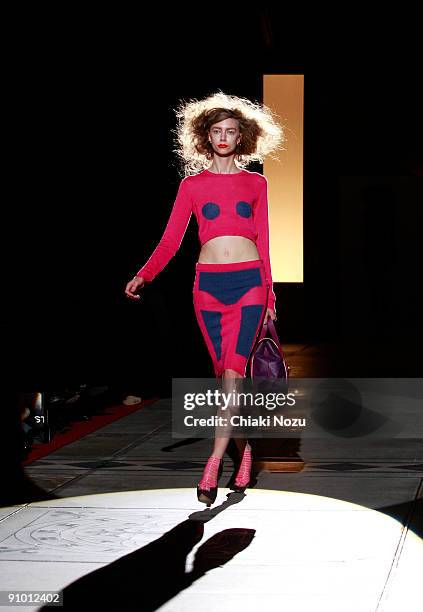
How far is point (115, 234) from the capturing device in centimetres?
927

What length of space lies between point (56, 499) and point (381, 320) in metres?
12.4

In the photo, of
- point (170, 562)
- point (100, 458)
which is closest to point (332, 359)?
point (100, 458)

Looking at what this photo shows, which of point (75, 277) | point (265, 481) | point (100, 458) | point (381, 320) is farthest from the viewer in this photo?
point (381, 320)

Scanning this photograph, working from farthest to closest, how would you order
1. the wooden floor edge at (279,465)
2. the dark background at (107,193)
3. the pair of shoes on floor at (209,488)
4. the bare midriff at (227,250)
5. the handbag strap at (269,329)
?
the dark background at (107,193) < the wooden floor edge at (279,465) < the handbag strap at (269,329) < the bare midriff at (227,250) < the pair of shoes on floor at (209,488)

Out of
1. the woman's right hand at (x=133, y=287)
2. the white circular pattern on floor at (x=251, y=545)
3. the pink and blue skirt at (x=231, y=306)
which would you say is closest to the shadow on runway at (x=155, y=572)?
the white circular pattern on floor at (x=251, y=545)

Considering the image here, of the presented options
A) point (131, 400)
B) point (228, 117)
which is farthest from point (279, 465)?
point (131, 400)

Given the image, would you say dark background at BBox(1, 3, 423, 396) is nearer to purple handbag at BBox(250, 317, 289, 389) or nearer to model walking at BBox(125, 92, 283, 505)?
purple handbag at BBox(250, 317, 289, 389)

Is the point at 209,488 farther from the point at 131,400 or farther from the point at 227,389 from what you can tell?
the point at 131,400

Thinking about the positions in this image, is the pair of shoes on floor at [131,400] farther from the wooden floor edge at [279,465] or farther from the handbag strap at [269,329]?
the handbag strap at [269,329]

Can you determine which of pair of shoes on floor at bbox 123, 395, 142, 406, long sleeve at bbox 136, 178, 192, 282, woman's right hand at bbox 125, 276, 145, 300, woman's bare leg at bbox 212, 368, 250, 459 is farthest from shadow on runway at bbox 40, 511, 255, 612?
pair of shoes on floor at bbox 123, 395, 142, 406

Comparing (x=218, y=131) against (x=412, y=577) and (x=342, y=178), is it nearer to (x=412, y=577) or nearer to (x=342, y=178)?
(x=412, y=577)

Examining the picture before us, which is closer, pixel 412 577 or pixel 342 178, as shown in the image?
pixel 412 577

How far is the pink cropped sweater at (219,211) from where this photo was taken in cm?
500

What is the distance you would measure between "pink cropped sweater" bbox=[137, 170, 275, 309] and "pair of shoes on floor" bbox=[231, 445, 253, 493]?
0.77m
